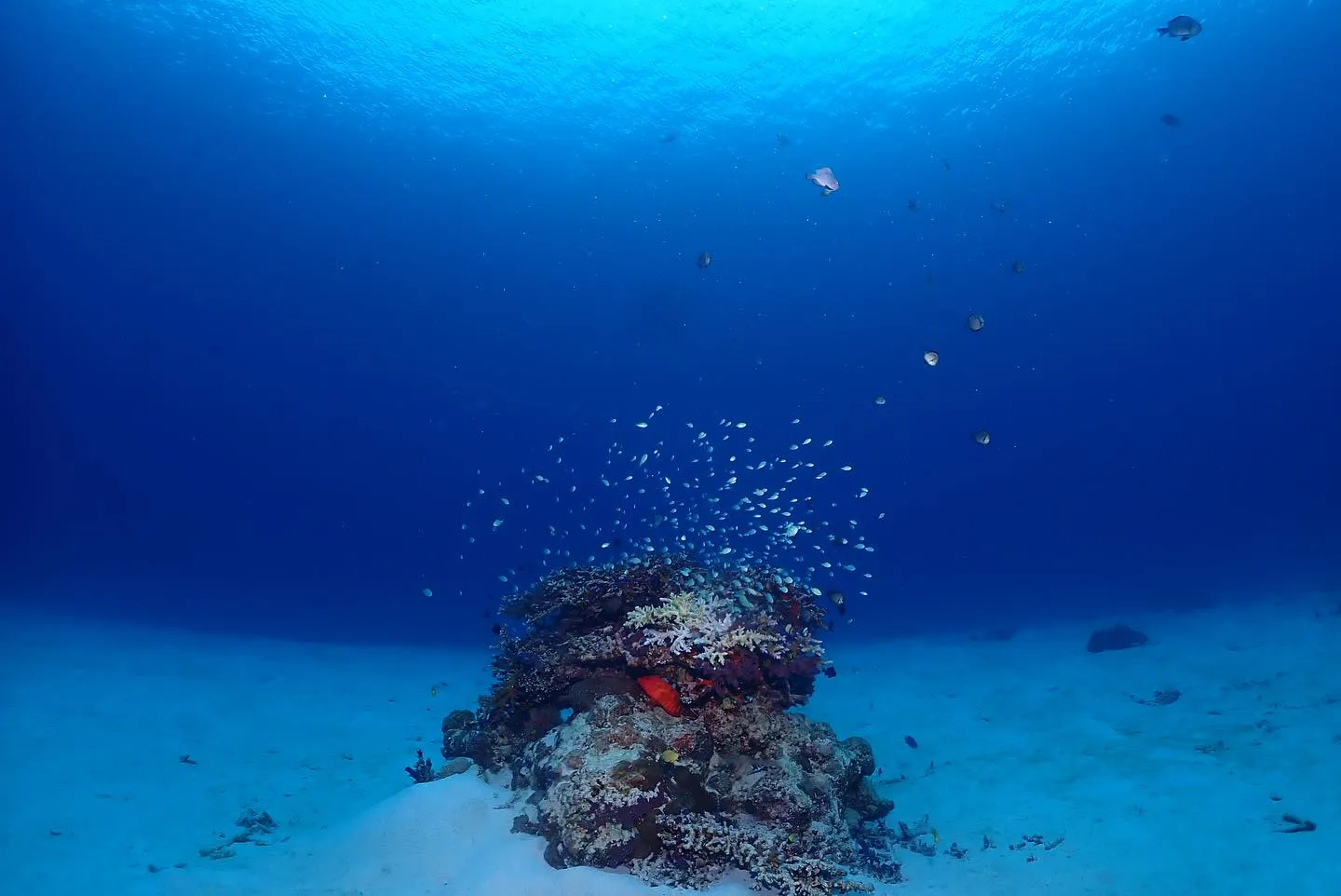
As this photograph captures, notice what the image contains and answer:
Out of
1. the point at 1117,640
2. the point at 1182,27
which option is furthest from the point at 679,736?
the point at 1117,640

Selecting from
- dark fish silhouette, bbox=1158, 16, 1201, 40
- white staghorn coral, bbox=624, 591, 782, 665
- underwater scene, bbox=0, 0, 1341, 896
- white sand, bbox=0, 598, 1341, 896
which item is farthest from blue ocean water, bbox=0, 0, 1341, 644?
dark fish silhouette, bbox=1158, 16, 1201, 40

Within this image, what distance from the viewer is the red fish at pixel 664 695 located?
7195 mm

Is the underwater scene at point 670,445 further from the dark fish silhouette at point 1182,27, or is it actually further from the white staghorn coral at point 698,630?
the dark fish silhouette at point 1182,27

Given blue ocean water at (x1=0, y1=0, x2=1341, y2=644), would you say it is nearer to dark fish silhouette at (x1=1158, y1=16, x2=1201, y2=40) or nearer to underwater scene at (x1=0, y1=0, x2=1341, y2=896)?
underwater scene at (x1=0, y1=0, x2=1341, y2=896)

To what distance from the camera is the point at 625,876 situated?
584cm

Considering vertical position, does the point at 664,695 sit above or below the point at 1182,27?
below

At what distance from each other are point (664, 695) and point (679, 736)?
1.64 feet

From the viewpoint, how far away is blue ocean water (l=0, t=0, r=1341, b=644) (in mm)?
31531

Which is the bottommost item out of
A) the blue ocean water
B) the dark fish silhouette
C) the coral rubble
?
the coral rubble

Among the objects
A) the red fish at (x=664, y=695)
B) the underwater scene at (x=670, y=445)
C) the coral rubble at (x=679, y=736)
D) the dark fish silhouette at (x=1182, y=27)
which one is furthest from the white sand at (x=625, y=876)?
the dark fish silhouette at (x=1182, y=27)

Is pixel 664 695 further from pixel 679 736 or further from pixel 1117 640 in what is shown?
pixel 1117 640

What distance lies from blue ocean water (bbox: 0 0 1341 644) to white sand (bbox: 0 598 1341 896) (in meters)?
6.64

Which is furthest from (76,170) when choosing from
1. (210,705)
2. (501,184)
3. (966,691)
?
(966,691)

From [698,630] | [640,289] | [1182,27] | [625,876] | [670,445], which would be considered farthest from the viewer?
[670,445]
